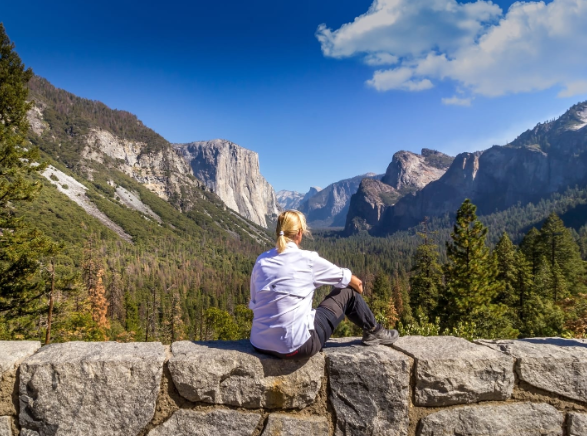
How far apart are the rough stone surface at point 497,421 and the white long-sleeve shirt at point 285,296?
1308mm

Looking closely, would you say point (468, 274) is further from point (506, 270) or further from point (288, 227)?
point (288, 227)

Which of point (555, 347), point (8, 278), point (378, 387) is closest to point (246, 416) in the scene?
point (378, 387)

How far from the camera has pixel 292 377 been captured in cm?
265

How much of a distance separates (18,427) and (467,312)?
869 inches

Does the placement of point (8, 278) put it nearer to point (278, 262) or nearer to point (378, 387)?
point (278, 262)

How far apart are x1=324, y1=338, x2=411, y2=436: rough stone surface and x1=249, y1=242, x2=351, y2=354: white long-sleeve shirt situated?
1.33ft

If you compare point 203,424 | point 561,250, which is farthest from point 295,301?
point 561,250

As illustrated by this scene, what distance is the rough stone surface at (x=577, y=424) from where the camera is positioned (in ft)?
9.34

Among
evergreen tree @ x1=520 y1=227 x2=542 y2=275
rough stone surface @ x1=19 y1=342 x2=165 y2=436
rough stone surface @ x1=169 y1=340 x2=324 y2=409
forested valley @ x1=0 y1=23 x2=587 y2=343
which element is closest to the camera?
rough stone surface @ x1=19 y1=342 x2=165 y2=436

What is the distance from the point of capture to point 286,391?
2.64m

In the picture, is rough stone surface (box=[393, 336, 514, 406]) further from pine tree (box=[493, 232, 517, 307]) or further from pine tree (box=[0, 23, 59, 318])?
pine tree (box=[493, 232, 517, 307])

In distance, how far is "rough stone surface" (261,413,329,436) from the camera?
2.61m

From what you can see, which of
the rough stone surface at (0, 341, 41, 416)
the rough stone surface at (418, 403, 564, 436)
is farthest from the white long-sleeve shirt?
the rough stone surface at (0, 341, 41, 416)

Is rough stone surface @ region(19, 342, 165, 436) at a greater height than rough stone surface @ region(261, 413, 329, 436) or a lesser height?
greater
